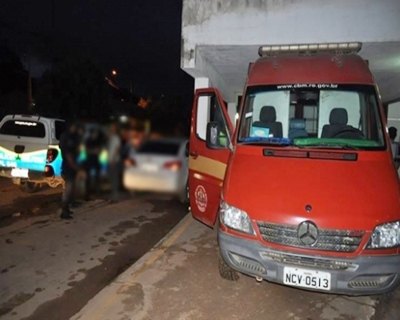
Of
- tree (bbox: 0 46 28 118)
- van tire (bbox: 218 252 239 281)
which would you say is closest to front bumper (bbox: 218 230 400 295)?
van tire (bbox: 218 252 239 281)

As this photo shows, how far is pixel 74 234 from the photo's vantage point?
576 centimetres

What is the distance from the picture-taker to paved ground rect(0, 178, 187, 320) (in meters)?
3.73

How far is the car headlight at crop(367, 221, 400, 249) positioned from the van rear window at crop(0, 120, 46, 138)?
6.47 meters

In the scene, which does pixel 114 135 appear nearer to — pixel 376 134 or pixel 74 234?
pixel 376 134

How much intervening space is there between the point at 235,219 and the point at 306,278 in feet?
2.55

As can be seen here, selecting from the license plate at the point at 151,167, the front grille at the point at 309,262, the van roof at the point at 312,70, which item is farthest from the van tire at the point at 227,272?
the license plate at the point at 151,167

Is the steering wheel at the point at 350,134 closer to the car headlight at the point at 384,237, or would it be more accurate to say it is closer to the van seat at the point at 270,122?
the van seat at the point at 270,122

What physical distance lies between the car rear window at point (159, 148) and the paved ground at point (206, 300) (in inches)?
86.9

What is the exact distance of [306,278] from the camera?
3.24 metres

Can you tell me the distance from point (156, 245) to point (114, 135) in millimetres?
3826

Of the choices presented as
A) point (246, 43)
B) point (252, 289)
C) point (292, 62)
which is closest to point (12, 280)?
point (252, 289)

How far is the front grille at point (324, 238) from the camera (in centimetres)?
317

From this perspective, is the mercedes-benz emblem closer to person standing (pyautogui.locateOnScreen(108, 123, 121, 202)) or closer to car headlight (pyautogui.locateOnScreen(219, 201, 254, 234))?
car headlight (pyautogui.locateOnScreen(219, 201, 254, 234))

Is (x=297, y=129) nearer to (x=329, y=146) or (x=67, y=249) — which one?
(x=329, y=146)
